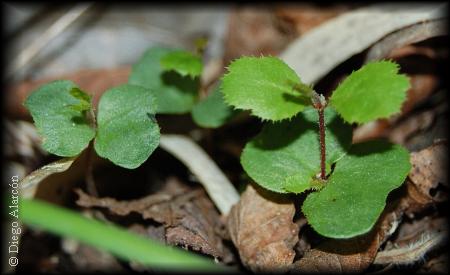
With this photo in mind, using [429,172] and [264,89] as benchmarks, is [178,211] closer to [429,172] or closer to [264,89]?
[264,89]

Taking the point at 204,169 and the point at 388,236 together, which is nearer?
the point at 388,236

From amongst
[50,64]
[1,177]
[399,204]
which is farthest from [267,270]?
[50,64]

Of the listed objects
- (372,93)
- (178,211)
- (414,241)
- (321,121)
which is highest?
(372,93)

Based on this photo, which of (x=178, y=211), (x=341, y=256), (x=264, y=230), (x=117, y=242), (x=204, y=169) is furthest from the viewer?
(x=204, y=169)

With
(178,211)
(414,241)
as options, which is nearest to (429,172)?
(414,241)

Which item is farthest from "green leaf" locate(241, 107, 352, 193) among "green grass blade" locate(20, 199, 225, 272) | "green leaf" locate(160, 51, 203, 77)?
"green grass blade" locate(20, 199, 225, 272)

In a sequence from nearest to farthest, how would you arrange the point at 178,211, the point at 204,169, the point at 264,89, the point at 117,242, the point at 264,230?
the point at 117,242, the point at 264,89, the point at 264,230, the point at 178,211, the point at 204,169

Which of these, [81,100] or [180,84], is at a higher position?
[81,100]

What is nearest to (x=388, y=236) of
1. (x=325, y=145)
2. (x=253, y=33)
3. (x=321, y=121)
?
(x=325, y=145)

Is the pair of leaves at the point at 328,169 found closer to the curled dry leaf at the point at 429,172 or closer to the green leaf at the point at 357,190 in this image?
the green leaf at the point at 357,190
